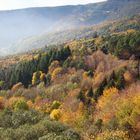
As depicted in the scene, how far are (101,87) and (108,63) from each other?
2912cm

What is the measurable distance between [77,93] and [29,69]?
A: 5105cm

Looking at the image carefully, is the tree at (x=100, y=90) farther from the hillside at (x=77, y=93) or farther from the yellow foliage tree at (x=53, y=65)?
the yellow foliage tree at (x=53, y=65)

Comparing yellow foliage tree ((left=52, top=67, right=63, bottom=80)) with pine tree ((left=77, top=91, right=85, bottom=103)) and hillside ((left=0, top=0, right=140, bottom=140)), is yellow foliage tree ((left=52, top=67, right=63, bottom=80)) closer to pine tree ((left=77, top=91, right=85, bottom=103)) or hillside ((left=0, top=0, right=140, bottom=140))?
hillside ((left=0, top=0, right=140, bottom=140))

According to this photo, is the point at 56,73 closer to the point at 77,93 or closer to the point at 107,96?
the point at 77,93

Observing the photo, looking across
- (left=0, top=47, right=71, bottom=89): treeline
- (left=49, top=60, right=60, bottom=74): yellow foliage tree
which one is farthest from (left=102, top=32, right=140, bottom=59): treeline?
(left=0, top=47, right=71, bottom=89): treeline

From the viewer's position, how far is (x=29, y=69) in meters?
182

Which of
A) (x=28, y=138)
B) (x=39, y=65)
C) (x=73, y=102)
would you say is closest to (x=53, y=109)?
(x=73, y=102)

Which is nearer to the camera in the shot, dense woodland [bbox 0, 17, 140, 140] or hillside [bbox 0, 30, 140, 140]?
dense woodland [bbox 0, 17, 140, 140]

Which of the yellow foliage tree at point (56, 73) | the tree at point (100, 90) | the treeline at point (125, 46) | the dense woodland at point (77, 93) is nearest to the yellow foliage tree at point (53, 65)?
the dense woodland at point (77, 93)

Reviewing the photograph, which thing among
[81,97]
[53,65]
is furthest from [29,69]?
[81,97]

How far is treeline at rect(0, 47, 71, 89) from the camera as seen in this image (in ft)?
579

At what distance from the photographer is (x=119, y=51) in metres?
157

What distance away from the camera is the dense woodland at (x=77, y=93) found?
68.5m

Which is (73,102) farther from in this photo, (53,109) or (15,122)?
(15,122)
